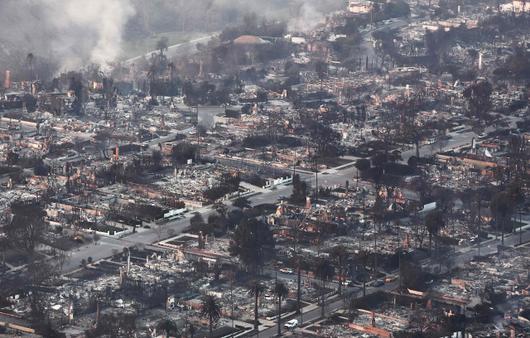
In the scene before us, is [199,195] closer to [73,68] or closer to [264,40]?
[73,68]

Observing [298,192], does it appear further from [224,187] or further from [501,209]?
[501,209]

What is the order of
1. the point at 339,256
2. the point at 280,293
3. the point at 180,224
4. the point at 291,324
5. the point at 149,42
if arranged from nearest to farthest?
the point at 291,324
the point at 280,293
the point at 339,256
the point at 180,224
the point at 149,42

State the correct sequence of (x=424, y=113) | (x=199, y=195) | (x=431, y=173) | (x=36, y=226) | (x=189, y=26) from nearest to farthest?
1. (x=36, y=226)
2. (x=199, y=195)
3. (x=431, y=173)
4. (x=424, y=113)
5. (x=189, y=26)

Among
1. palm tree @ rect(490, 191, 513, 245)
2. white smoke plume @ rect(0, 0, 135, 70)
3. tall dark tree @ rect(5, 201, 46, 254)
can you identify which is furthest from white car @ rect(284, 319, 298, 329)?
white smoke plume @ rect(0, 0, 135, 70)

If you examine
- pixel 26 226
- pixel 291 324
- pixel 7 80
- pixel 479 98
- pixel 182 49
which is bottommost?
pixel 291 324

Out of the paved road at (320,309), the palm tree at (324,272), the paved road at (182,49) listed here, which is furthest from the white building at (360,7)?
the paved road at (320,309)

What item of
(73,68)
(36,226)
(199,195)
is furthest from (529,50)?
(36,226)

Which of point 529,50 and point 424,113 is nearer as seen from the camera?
point 424,113

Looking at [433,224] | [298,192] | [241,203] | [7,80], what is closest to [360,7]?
[7,80]

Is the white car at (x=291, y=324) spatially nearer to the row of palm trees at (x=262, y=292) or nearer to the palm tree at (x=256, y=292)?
the row of palm trees at (x=262, y=292)
